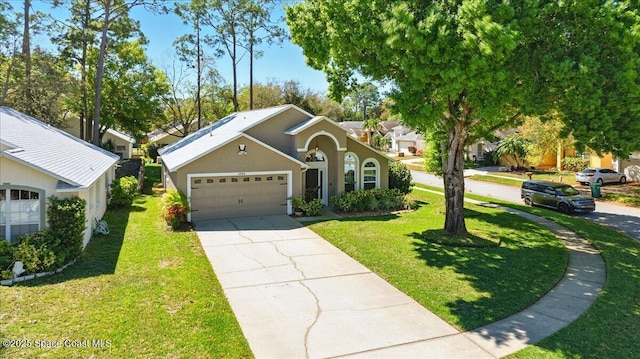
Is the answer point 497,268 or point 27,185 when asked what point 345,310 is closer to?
point 497,268

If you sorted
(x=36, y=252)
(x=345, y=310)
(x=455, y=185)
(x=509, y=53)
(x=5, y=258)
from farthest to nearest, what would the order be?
(x=455, y=185), (x=36, y=252), (x=5, y=258), (x=509, y=53), (x=345, y=310)

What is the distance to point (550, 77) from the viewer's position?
33.1ft

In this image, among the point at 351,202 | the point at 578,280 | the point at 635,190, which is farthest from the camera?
the point at 635,190

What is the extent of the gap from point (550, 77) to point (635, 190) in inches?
936

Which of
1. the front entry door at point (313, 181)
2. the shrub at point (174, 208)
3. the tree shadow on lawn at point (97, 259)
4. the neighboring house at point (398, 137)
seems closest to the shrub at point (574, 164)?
the neighboring house at point (398, 137)

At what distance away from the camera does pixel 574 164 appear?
1538 inches

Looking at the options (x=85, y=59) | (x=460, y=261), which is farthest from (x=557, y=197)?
(x=85, y=59)

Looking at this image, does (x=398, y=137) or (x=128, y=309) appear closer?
(x=128, y=309)

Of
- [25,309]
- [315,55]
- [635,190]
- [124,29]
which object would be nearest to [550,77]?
[315,55]

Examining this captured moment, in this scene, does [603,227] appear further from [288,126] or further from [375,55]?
[288,126]

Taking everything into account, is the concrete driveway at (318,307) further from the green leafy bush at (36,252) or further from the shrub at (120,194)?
the shrub at (120,194)

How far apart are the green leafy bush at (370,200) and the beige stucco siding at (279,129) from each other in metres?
3.67

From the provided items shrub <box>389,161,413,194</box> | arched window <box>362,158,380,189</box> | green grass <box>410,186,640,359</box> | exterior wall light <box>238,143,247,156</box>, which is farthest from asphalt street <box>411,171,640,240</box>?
exterior wall light <box>238,143,247,156</box>

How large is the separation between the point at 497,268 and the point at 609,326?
12.3 feet
